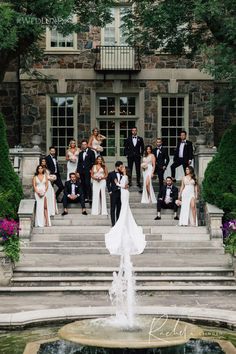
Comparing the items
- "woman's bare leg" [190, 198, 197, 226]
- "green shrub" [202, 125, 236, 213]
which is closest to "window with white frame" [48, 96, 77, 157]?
"green shrub" [202, 125, 236, 213]

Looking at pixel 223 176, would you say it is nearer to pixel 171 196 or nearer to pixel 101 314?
pixel 171 196

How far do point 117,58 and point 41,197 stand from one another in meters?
10.9

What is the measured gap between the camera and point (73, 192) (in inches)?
926

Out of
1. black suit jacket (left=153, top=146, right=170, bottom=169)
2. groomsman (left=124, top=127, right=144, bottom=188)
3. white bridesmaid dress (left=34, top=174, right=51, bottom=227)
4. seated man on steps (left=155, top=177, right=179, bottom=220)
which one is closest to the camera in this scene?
white bridesmaid dress (left=34, top=174, right=51, bottom=227)

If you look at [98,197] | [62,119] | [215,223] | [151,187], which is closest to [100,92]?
[62,119]

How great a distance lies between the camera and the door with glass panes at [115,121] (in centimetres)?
3228

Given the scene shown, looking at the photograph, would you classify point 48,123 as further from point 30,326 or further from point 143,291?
point 30,326

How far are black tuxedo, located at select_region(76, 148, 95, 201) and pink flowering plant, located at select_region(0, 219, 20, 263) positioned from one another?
245 inches

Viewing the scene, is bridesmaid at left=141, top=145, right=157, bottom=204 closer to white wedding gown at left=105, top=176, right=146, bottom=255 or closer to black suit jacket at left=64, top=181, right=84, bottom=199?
black suit jacket at left=64, top=181, right=84, bottom=199

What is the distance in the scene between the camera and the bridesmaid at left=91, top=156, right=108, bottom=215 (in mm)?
23109

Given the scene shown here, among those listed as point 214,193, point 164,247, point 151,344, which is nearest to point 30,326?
point 151,344

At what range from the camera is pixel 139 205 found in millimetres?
23812

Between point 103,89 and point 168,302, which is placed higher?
point 103,89

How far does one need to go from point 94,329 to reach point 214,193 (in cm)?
1117
